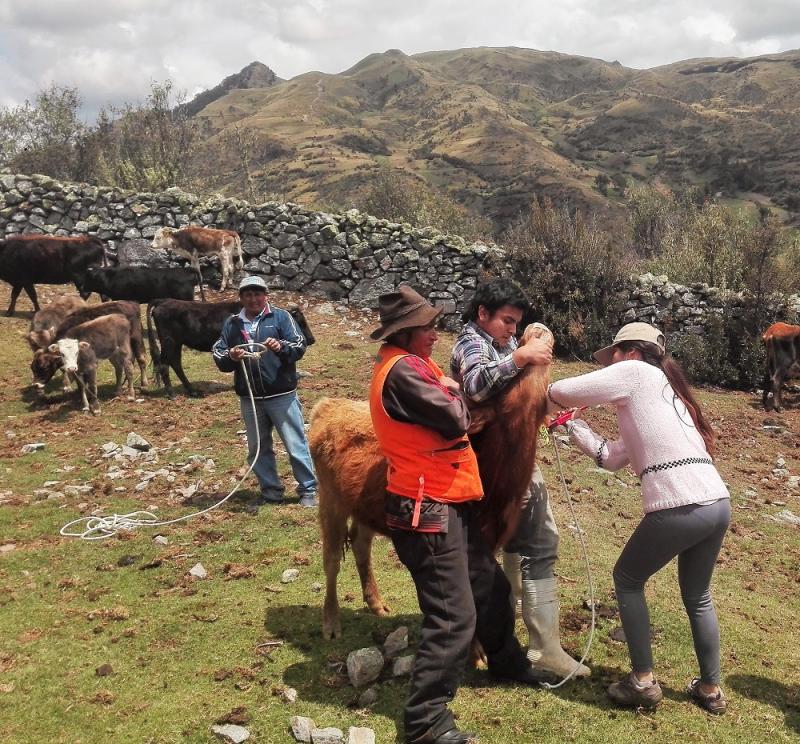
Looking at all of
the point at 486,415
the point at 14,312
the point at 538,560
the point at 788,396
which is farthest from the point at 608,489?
the point at 14,312

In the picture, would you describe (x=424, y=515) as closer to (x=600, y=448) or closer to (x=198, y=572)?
(x=600, y=448)

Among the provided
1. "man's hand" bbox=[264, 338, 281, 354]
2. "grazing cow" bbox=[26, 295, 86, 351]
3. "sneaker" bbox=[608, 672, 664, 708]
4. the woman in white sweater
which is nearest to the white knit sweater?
the woman in white sweater

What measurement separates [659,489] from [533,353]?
98cm

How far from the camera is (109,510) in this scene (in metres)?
7.04

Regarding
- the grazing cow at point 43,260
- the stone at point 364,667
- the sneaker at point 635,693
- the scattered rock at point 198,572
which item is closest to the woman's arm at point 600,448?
the sneaker at point 635,693

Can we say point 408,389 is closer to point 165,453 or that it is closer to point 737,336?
point 165,453

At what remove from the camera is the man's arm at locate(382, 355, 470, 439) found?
3084mm

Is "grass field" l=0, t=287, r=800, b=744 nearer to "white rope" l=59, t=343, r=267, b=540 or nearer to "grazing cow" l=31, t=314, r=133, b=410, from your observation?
"white rope" l=59, t=343, r=267, b=540

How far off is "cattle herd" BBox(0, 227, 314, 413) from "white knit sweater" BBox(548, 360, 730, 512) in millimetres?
6975

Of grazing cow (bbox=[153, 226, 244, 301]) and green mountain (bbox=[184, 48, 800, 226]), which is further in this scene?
green mountain (bbox=[184, 48, 800, 226])

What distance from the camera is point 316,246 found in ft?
58.3

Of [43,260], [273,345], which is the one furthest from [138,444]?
[43,260]

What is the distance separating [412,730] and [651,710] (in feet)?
4.69

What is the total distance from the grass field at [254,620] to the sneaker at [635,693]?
9cm
